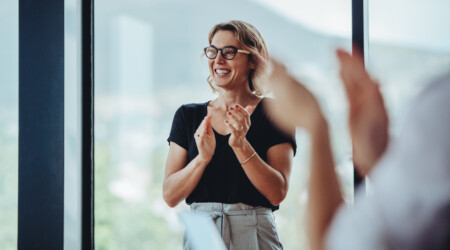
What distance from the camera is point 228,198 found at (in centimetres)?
145

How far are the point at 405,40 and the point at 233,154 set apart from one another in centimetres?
79

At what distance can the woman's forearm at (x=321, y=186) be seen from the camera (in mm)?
547

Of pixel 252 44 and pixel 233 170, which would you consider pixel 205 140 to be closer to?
pixel 233 170

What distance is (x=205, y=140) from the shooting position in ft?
4.56

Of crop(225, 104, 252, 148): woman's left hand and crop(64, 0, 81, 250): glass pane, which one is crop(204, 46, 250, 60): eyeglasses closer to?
crop(225, 104, 252, 148): woman's left hand

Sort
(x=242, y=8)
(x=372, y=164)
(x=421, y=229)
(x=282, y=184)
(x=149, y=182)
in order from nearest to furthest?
(x=421, y=229), (x=372, y=164), (x=282, y=184), (x=242, y=8), (x=149, y=182)

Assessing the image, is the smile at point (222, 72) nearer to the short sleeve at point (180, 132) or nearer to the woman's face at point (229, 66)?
the woman's face at point (229, 66)

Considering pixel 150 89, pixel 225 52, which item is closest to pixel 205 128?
pixel 225 52
